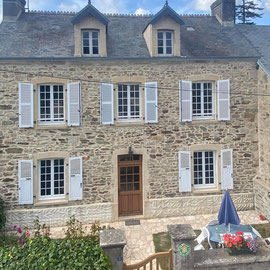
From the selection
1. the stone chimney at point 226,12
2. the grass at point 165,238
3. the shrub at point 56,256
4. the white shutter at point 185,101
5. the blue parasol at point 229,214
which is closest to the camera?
the shrub at point 56,256

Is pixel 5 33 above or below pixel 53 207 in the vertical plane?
above

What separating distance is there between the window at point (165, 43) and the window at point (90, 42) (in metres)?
2.35

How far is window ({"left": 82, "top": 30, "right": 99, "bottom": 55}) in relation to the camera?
33.0 ft

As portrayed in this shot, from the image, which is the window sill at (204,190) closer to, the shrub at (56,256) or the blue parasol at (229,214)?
the blue parasol at (229,214)

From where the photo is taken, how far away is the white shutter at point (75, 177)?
383 inches

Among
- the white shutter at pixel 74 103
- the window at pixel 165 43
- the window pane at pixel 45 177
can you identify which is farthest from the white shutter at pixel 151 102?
the window pane at pixel 45 177

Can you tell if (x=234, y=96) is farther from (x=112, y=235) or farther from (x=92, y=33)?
(x=112, y=235)

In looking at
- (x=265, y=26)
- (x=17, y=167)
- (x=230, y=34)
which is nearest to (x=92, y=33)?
(x=17, y=167)

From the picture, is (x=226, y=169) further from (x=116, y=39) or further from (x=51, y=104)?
(x=51, y=104)

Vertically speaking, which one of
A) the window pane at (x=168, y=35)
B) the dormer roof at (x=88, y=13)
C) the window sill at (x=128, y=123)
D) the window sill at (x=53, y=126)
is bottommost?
the window sill at (x=53, y=126)

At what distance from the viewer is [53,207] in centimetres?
968

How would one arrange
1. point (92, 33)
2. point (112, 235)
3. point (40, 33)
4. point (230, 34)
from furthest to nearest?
point (230, 34) < point (40, 33) < point (92, 33) < point (112, 235)

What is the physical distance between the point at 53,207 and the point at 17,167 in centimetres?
185

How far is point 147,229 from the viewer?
30.5ft
